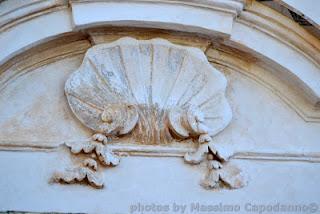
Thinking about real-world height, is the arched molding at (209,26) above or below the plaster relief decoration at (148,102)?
above

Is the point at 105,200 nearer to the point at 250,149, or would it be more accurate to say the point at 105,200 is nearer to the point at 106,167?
the point at 106,167

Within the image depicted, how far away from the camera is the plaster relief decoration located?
398cm

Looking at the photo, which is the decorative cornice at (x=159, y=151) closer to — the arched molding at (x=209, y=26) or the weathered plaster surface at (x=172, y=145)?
the weathered plaster surface at (x=172, y=145)

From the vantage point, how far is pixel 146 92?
408 centimetres

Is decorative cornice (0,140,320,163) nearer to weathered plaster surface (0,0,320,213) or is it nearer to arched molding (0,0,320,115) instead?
weathered plaster surface (0,0,320,213)

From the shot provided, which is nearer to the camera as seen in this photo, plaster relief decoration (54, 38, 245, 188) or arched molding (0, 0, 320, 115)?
plaster relief decoration (54, 38, 245, 188)

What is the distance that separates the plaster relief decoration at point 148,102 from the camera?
13.1 feet

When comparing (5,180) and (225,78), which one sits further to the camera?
(225,78)

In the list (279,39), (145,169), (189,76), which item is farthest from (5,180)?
(279,39)

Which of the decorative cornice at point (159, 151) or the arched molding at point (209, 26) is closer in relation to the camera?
the decorative cornice at point (159, 151)

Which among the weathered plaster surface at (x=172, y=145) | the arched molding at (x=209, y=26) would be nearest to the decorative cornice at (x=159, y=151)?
the weathered plaster surface at (x=172, y=145)

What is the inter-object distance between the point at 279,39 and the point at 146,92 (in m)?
0.62

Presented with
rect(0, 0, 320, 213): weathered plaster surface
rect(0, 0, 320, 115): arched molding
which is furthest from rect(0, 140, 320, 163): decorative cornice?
rect(0, 0, 320, 115): arched molding

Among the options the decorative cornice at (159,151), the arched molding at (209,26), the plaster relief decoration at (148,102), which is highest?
the arched molding at (209,26)
